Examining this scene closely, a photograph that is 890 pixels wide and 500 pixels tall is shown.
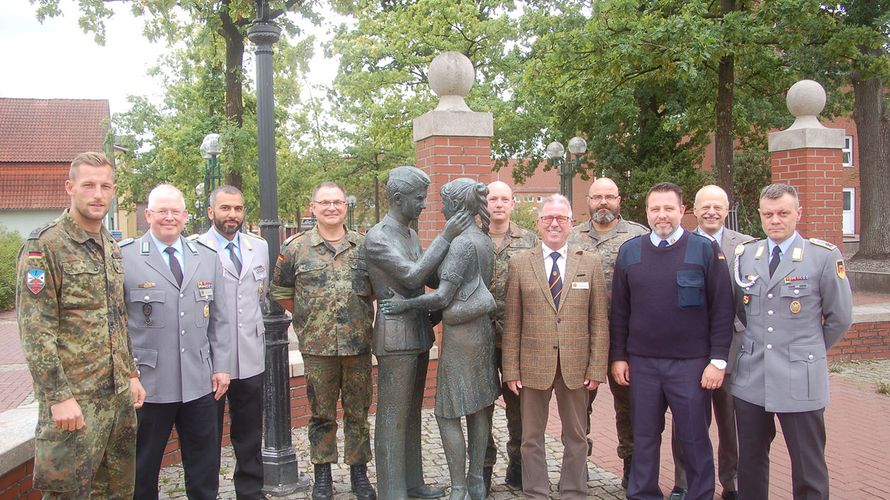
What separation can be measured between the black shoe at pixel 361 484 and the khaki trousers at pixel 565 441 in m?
1.05

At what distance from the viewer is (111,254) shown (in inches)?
129

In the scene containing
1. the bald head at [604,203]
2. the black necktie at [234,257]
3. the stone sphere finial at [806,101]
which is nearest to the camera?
the black necktie at [234,257]

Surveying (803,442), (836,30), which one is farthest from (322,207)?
(836,30)

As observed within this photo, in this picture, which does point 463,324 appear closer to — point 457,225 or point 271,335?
point 457,225

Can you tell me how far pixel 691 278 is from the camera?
148 inches

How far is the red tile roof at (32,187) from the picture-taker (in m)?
30.9

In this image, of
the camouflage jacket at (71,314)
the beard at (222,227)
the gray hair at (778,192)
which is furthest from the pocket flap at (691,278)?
the camouflage jacket at (71,314)

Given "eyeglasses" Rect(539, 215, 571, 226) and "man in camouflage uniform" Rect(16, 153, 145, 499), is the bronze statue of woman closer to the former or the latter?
"eyeglasses" Rect(539, 215, 571, 226)

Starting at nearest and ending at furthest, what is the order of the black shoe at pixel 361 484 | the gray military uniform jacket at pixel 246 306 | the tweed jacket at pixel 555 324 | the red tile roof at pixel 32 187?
the tweed jacket at pixel 555 324 → the gray military uniform jacket at pixel 246 306 → the black shoe at pixel 361 484 → the red tile roof at pixel 32 187

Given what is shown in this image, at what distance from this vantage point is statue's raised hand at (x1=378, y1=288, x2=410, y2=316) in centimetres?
367

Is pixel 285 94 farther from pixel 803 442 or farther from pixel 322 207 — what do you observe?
pixel 803 442

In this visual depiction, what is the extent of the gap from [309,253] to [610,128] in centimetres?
1688

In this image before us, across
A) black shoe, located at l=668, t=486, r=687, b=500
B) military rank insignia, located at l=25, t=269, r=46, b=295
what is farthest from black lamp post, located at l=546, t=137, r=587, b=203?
military rank insignia, located at l=25, t=269, r=46, b=295

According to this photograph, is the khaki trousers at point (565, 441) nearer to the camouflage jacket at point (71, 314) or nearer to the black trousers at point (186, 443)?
the black trousers at point (186, 443)
